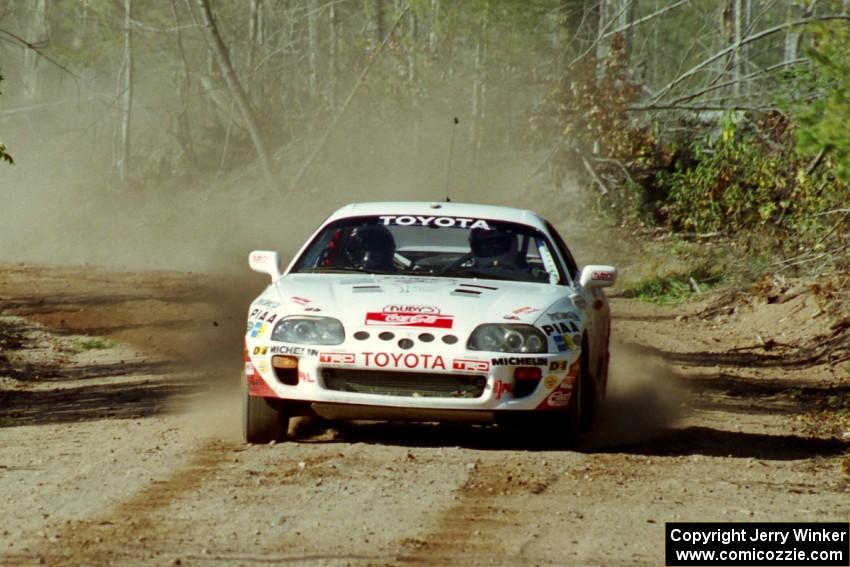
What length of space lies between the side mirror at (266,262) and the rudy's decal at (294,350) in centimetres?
122

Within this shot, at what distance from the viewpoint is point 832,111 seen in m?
9.31

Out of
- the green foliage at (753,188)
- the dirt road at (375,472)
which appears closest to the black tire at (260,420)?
the dirt road at (375,472)

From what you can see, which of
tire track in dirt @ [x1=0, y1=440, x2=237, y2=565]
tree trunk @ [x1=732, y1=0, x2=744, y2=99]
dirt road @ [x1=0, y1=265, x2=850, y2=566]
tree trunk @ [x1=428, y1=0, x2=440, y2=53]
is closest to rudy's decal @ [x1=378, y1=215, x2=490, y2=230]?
dirt road @ [x1=0, y1=265, x2=850, y2=566]

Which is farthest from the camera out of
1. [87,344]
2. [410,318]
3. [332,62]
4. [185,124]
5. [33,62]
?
[33,62]

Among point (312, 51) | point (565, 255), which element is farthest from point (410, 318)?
point (312, 51)

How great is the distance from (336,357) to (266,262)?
1.60 metres

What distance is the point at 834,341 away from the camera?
14469mm

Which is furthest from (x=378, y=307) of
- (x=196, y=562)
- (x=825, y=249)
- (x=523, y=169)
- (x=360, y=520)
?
(x=523, y=169)

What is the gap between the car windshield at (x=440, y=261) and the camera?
30.3 ft

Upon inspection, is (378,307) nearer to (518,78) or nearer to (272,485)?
(272,485)

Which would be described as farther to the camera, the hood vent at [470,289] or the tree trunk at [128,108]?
the tree trunk at [128,108]

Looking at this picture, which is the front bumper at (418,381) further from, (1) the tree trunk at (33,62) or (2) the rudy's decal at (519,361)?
(1) the tree trunk at (33,62)

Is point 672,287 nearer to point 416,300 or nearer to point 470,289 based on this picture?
point 470,289

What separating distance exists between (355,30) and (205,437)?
117ft
